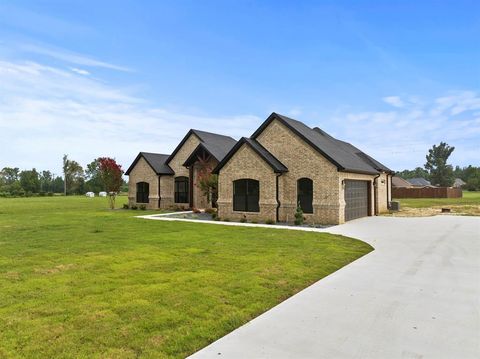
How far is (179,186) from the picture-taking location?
30938mm

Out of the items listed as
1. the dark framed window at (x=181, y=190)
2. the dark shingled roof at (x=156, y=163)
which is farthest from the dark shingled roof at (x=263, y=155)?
the dark shingled roof at (x=156, y=163)

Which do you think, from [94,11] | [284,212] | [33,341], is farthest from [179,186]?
[33,341]

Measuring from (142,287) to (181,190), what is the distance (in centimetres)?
2436

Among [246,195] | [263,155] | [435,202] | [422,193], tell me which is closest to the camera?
[263,155]

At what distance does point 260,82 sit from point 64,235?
1724cm

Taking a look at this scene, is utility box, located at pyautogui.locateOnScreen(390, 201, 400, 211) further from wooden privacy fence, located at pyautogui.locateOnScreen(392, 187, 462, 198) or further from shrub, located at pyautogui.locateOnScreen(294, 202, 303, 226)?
wooden privacy fence, located at pyautogui.locateOnScreen(392, 187, 462, 198)

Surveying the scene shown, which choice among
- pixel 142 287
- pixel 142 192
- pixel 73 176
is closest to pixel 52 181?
pixel 73 176

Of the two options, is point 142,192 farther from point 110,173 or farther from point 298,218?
point 298,218

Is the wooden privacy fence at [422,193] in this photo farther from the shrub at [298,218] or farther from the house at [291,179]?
the shrub at [298,218]

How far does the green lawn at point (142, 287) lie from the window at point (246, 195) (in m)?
7.66

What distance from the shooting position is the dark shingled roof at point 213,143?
1105 inches

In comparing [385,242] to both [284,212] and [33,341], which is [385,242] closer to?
[284,212]

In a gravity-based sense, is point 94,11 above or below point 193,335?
above

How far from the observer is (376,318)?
5.11m
